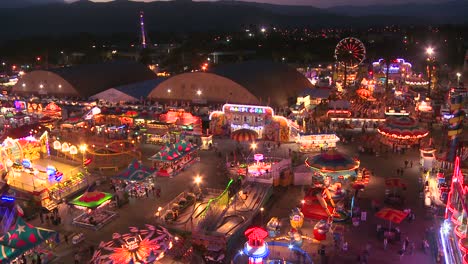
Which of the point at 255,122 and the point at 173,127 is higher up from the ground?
the point at 255,122

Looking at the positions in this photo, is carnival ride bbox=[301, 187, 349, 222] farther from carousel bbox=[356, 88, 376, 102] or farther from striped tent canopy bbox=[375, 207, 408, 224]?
carousel bbox=[356, 88, 376, 102]

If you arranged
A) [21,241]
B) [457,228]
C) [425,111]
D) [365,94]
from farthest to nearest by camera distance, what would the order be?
1. [365,94]
2. [425,111]
3. [21,241]
4. [457,228]

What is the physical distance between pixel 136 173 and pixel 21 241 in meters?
8.24

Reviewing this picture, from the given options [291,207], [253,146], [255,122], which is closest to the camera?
[291,207]

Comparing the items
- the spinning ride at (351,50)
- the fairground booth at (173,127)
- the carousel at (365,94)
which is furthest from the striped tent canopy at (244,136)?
the spinning ride at (351,50)

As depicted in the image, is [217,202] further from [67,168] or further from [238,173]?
[67,168]

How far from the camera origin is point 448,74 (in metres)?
57.8

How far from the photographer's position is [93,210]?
2164 cm

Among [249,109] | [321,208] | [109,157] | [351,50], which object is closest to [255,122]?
[249,109]

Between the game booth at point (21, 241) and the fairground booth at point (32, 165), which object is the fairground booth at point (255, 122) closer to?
the fairground booth at point (32, 165)

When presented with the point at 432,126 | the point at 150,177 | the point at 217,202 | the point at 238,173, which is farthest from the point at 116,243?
the point at 432,126

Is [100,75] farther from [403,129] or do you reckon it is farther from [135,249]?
[135,249]

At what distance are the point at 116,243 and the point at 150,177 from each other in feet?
26.3

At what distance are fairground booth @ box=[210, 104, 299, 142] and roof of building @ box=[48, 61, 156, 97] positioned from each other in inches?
756
